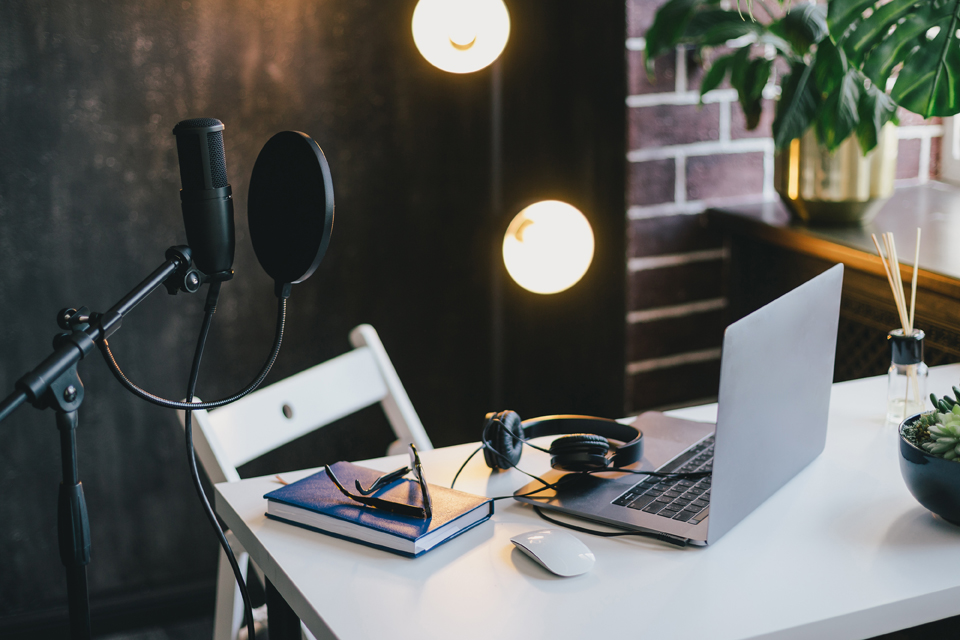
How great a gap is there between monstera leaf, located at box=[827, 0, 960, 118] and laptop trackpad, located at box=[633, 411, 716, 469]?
0.54 m

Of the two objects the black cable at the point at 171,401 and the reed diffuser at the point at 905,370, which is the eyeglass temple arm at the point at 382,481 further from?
the reed diffuser at the point at 905,370

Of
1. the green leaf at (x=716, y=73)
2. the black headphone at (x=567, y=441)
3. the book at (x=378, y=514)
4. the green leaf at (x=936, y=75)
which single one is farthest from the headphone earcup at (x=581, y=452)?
the green leaf at (x=716, y=73)

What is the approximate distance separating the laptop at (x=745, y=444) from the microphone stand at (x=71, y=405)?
48 centimetres

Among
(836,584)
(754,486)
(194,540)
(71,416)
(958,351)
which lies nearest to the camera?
(71,416)

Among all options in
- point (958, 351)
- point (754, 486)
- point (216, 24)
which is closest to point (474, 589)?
point (754, 486)

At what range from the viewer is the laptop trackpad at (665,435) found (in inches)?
42.7

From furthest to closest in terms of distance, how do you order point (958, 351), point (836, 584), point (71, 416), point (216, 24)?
point (216, 24) → point (958, 351) → point (836, 584) → point (71, 416)

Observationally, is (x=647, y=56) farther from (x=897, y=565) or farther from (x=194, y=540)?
(x=194, y=540)

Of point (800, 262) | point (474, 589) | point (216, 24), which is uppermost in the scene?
point (216, 24)

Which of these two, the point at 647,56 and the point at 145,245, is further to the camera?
the point at 145,245

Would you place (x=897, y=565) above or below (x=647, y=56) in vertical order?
below

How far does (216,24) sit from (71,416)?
1.33m

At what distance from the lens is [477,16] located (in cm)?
146

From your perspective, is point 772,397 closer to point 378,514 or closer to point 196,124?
point 378,514
